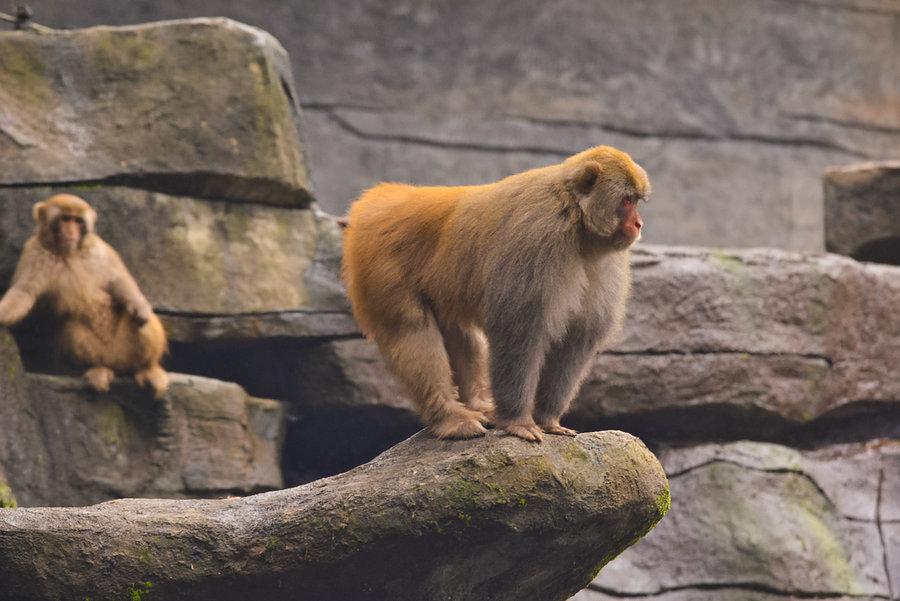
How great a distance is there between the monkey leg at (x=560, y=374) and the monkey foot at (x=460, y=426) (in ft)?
1.06

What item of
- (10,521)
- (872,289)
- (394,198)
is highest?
(394,198)

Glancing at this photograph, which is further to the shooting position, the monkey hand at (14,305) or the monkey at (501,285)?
the monkey hand at (14,305)

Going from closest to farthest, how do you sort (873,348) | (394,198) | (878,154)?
(394,198), (873,348), (878,154)

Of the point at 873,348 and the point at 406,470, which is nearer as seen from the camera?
the point at 406,470

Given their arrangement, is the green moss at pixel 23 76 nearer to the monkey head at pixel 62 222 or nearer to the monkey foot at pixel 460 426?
the monkey head at pixel 62 222

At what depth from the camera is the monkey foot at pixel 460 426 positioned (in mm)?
4887

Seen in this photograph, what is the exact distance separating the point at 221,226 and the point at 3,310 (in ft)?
5.60

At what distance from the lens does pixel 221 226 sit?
27.0ft

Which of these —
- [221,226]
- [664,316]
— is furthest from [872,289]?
[221,226]

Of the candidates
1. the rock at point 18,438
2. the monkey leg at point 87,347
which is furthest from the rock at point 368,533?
the monkey leg at point 87,347

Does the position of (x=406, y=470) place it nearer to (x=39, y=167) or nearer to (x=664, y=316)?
(x=664, y=316)

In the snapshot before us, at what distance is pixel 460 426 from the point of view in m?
4.91

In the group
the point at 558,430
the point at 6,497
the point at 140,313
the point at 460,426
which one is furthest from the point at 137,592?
the point at 140,313

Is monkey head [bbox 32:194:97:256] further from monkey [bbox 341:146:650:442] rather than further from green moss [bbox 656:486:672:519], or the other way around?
green moss [bbox 656:486:672:519]
